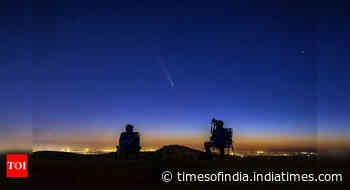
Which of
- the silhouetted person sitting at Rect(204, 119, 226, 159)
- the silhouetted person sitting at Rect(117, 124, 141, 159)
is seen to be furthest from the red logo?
the silhouetted person sitting at Rect(204, 119, 226, 159)

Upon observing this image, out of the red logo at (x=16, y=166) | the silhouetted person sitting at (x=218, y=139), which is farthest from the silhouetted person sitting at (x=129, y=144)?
the red logo at (x=16, y=166)

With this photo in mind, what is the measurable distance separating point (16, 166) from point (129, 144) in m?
10.5

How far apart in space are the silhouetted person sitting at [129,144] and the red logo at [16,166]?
995cm

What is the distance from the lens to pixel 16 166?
10.4m

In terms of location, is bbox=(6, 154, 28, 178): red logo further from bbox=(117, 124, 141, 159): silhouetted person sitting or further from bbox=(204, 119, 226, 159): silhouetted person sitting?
bbox=(204, 119, 226, 159): silhouetted person sitting

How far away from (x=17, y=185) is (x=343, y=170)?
41.1 feet

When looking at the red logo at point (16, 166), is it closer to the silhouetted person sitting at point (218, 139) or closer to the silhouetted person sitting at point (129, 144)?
the silhouetted person sitting at point (129, 144)

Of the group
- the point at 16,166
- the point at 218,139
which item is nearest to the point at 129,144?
the point at 218,139

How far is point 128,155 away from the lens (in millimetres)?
21156

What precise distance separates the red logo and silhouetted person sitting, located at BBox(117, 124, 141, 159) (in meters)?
9.95

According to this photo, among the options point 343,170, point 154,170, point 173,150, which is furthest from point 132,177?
point 173,150

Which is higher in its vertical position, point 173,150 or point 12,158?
point 12,158

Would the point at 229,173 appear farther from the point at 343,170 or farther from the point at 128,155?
the point at 128,155

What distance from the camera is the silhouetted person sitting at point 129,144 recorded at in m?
20.5
